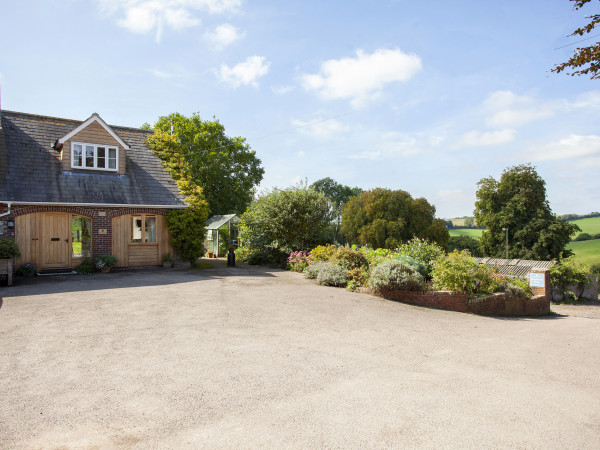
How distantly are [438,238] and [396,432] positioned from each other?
1791 inches

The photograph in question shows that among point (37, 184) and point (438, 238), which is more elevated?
point (37, 184)

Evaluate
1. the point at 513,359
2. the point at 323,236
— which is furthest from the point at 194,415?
the point at 323,236

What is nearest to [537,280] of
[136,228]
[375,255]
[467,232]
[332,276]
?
[375,255]

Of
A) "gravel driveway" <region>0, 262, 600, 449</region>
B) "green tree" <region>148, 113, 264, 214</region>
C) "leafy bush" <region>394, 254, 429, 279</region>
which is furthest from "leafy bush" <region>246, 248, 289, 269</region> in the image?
"green tree" <region>148, 113, 264, 214</region>

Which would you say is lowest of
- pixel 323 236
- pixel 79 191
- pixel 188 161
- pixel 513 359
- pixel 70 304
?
pixel 513 359

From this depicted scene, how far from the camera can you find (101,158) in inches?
679

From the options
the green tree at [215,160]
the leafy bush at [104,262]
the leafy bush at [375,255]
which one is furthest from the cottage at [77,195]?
the green tree at [215,160]

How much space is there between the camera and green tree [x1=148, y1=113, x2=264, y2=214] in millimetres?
39625

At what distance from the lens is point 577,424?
3910 mm

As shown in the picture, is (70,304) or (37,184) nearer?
(70,304)

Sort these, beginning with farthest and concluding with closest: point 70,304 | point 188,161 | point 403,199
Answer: point 403,199, point 188,161, point 70,304

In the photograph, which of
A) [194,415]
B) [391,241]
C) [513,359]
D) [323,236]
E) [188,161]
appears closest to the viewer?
[194,415]

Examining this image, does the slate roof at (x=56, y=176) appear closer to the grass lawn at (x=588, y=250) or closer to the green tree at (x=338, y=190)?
the grass lawn at (x=588, y=250)

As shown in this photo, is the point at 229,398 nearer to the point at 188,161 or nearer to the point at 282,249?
the point at 282,249
